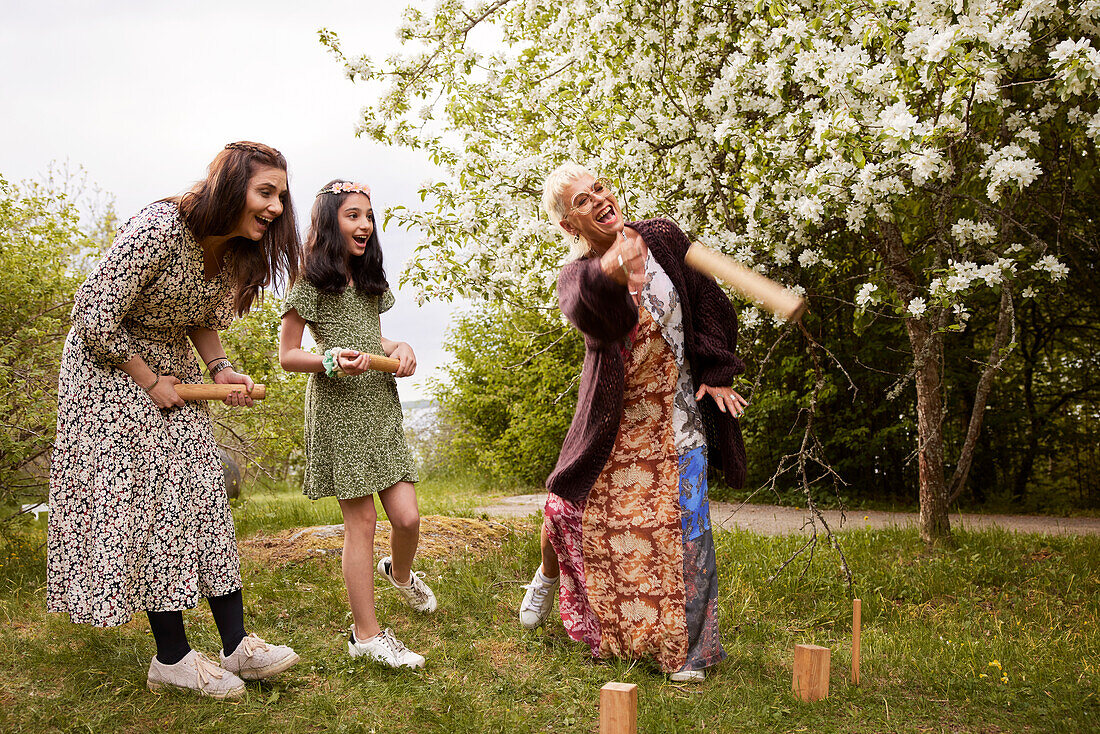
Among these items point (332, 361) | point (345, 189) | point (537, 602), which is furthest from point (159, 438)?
point (537, 602)

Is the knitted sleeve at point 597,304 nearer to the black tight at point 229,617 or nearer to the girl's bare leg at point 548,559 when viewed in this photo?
the girl's bare leg at point 548,559

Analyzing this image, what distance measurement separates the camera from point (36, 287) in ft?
18.4

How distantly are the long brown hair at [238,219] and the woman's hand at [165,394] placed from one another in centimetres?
42

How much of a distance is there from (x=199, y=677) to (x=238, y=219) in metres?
1.67

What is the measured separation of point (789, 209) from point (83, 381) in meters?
3.22

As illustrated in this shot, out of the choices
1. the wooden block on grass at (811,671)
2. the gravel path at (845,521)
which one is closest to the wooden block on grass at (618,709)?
the wooden block on grass at (811,671)

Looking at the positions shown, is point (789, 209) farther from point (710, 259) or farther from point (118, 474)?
point (118, 474)

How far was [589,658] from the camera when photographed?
3.64 meters

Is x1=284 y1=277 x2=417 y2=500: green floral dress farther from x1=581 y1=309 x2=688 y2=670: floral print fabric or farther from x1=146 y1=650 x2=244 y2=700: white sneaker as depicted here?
x1=581 y1=309 x2=688 y2=670: floral print fabric

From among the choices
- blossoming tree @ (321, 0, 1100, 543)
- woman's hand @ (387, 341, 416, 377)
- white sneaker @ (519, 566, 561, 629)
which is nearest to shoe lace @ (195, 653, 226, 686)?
woman's hand @ (387, 341, 416, 377)

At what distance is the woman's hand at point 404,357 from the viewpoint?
11.1 ft

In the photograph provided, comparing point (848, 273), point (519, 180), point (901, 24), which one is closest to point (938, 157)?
point (901, 24)

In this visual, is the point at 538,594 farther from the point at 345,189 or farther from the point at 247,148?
the point at 247,148

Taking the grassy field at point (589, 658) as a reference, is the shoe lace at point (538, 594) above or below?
above
